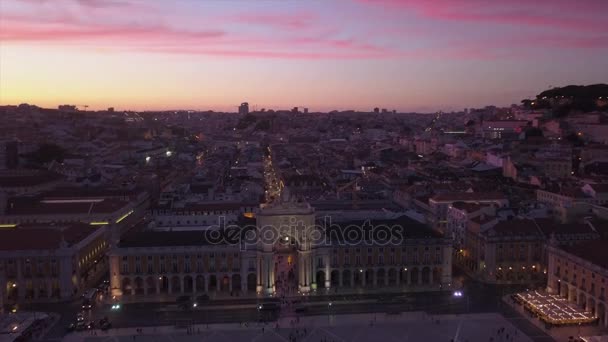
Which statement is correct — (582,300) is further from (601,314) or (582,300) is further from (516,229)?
(516,229)

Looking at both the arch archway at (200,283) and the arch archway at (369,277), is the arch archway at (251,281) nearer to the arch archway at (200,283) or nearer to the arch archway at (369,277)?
the arch archway at (200,283)

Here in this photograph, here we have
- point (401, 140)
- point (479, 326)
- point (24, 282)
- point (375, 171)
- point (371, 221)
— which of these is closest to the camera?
point (479, 326)

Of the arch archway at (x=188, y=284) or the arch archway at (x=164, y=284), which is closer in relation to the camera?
the arch archway at (x=164, y=284)

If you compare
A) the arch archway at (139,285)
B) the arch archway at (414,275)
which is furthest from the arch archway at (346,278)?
the arch archway at (139,285)

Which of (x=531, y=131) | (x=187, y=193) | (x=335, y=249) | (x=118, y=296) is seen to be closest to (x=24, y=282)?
(x=118, y=296)

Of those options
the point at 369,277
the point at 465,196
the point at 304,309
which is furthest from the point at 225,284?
the point at 465,196

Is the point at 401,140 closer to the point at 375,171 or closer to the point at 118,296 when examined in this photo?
the point at 375,171
